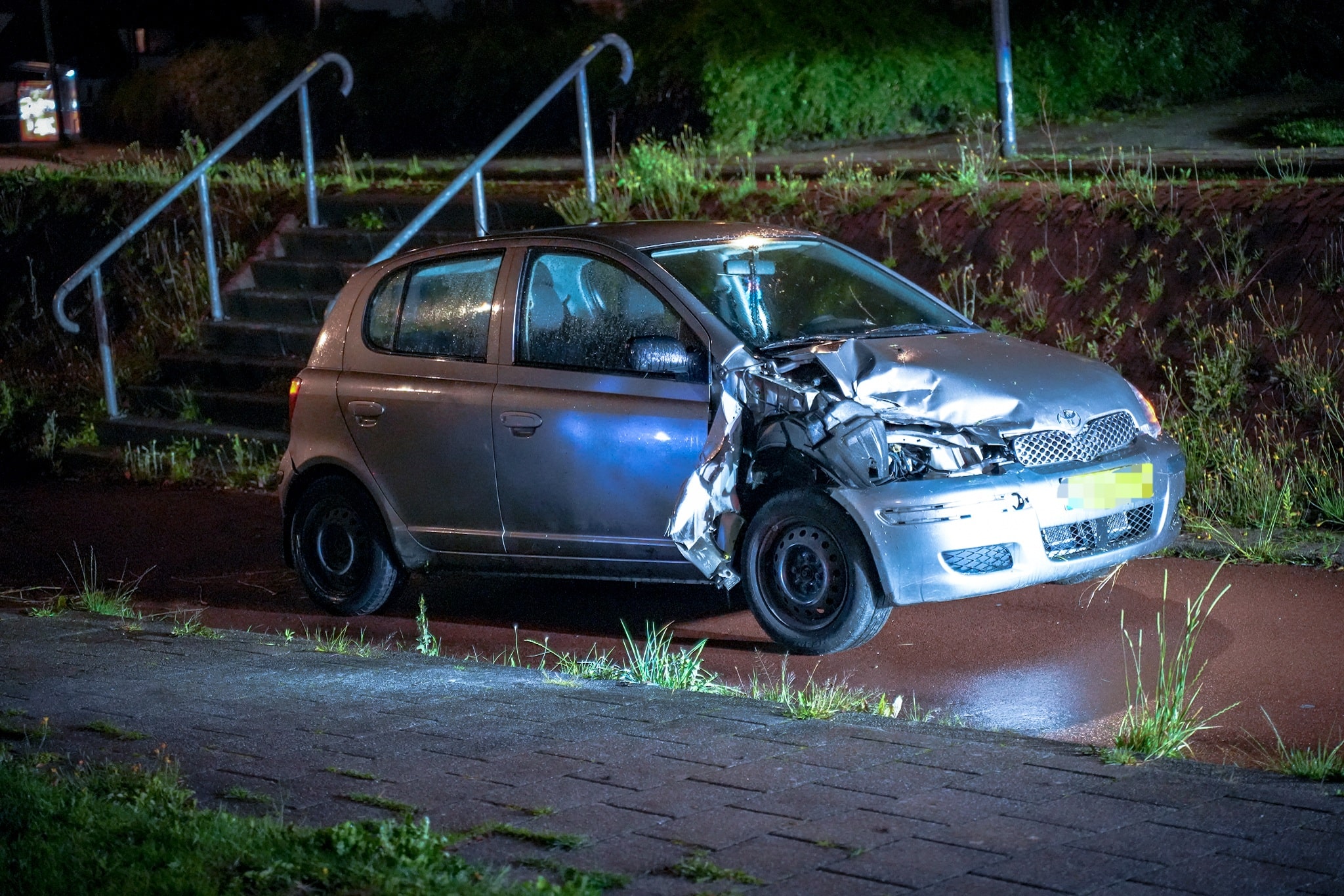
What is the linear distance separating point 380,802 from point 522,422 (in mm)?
3228

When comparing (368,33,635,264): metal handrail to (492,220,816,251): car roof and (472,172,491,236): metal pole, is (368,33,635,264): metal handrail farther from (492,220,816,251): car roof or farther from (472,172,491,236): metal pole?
(492,220,816,251): car roof

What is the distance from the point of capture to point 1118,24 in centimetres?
2062

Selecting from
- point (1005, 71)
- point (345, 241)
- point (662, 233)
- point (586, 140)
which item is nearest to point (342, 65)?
point (345, 241)

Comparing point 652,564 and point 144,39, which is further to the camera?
point 144,39

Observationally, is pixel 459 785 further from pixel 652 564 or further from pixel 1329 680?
pixel 1329 680

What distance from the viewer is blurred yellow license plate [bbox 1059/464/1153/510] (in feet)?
23.7

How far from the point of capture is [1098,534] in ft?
24.2

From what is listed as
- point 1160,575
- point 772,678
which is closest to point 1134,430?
point 1160,575

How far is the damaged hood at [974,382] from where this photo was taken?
7199 millimetres

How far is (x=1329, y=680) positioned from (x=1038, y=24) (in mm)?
14917

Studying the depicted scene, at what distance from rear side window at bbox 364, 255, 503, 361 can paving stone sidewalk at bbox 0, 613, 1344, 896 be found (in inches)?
79.8

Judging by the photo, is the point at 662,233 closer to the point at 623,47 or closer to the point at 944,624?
the point at 944,624

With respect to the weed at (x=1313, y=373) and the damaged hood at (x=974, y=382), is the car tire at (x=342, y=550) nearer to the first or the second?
the damaged hood at (x=974, y=382)

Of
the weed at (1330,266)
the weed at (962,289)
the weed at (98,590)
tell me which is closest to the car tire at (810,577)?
the weed at (98,590)
